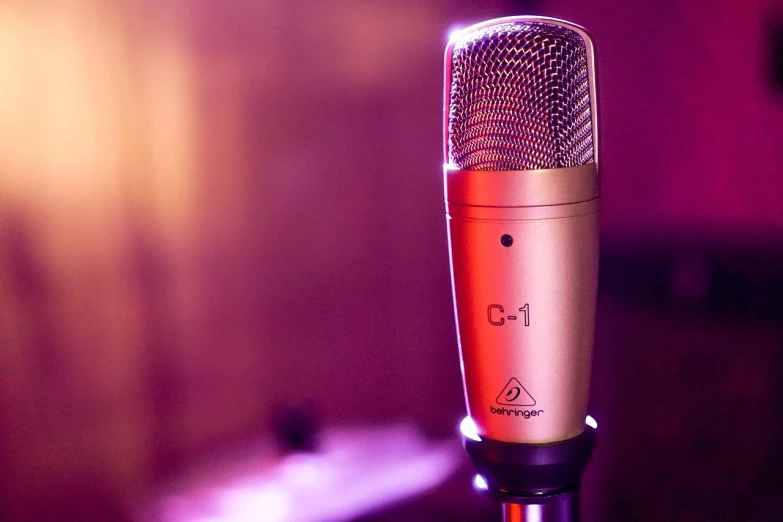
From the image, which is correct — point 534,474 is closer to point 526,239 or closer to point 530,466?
point 530,466

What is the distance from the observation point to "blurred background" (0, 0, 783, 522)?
702 mm

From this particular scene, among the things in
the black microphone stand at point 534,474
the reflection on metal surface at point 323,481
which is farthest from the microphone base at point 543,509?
the reflection on metal surface at point 323,481

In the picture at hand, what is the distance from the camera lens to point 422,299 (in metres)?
0.97

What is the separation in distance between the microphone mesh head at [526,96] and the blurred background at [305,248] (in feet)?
0.83

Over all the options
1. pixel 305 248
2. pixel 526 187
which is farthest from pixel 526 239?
pixel 305 248

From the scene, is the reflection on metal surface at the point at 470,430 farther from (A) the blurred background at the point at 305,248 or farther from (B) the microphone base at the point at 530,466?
(A) the blurred background at the point at 305,248

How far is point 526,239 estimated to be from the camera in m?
0.51

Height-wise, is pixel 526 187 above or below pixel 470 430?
above

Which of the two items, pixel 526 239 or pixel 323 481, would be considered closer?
pixel 526 239

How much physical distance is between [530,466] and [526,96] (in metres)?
0.29

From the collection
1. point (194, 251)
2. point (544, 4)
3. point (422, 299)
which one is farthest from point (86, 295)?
point (544, 4)

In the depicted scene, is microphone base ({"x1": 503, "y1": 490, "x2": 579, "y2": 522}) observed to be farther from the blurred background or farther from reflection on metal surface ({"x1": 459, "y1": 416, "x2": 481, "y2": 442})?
the blurred background

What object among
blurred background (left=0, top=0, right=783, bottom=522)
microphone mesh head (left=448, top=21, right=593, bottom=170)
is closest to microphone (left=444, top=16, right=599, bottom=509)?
microphone mesh head (left=448, top=21, right=593, bottom=170)

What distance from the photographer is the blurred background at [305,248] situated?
70cm
